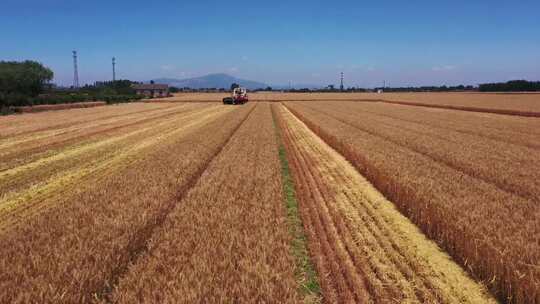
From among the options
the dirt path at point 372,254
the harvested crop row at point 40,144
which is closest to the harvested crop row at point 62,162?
the harvested crop row at point 40,144

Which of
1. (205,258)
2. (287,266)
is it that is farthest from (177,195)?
(287,266)

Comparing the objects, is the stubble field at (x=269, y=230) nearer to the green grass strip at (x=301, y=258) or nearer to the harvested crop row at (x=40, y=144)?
the green grass strip at (x=301, y=258)

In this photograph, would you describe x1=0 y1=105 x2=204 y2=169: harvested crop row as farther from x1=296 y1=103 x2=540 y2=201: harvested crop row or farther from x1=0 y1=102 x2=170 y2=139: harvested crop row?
x1=296 y1=103 x2=540 y2=201: harvested crop row

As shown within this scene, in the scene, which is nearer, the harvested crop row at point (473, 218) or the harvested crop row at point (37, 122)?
the harvested crop row at point (473, 218)

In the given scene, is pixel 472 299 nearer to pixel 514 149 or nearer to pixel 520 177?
pixel 520 177

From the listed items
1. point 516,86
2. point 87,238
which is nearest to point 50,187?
point 87,238

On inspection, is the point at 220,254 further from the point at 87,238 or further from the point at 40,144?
the point at 40,144

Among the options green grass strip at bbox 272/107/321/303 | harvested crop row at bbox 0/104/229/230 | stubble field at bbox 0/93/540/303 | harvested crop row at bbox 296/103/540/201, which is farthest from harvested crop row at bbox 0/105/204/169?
harvested crop row at bbox 296/103/540/201
